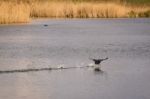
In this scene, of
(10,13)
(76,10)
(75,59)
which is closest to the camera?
(75,59)

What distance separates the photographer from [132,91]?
11.4 m

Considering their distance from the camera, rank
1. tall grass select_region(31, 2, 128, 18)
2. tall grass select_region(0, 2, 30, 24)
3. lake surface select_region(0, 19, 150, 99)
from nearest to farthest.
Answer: lake surface select_region(0, 19, 150, 99) → tall grass select_region(0, 2, 30, 24) → tall grass select_region(31, 2, 128, 18)

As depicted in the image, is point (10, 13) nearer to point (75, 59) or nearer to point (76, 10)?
point (76, 10)

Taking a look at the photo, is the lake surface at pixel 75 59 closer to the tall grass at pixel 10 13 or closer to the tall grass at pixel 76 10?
the tall grass at pixel 10 13

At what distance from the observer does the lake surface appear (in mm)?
11430

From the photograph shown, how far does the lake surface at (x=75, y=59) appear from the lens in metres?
11.4

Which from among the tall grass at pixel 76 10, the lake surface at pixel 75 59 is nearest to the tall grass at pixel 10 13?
the lake surface at pixel 75 59

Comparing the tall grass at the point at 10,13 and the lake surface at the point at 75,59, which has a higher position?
the tall grass at the point at 10,13

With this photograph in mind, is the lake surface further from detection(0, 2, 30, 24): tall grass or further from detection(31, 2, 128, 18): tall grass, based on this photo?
detection(31, 2, 128, 18): tall grass

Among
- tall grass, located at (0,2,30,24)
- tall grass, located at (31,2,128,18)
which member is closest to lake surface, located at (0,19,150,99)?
tall grass, located at (0,2,30,24)

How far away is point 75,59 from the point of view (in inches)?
640

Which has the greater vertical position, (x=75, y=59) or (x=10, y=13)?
(x=10, y=13)

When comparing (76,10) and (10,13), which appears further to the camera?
(76,10)

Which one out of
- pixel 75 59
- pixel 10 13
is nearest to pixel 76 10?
pixel 10 13
